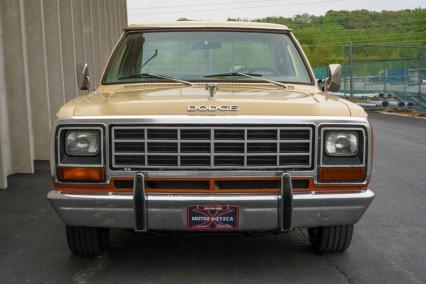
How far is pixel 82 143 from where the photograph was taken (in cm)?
377

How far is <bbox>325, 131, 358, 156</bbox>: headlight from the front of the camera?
12.5ft

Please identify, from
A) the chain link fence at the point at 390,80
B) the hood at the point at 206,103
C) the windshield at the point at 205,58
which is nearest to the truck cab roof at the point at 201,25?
the windshield at the point at 205,58

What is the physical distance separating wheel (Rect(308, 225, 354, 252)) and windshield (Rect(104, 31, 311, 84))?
1.37 metres

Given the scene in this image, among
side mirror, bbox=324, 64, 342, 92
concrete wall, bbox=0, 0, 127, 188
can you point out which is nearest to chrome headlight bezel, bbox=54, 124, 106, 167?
side mirror, bbox=324, 64, 342, 92

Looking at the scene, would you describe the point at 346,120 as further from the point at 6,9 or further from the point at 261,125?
the point at 6,9

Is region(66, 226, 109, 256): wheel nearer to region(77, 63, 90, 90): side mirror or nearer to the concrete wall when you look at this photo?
region(77, 63, 90, 90): side mirror

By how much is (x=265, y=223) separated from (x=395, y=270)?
1205 millimetres

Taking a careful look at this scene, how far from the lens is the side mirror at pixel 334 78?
541cm

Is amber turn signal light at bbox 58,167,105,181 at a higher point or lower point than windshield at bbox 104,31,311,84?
lower

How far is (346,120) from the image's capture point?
149 inches

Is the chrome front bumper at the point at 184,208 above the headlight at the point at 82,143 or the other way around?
the other way around

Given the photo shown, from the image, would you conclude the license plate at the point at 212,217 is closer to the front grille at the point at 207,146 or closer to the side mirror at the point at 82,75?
the front grille at the point at 207,146

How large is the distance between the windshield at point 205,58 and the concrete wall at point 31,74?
8.86 ft

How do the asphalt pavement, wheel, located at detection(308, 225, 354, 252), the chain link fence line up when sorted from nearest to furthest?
the asphalt pavement < wheel, located at detection(308, 225, 354, 252) < the chain link fence
